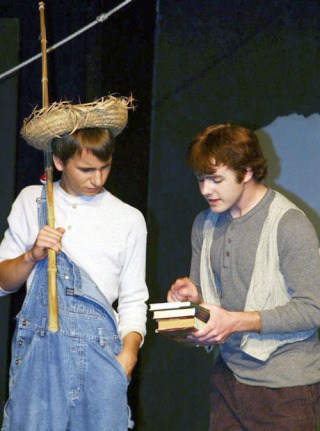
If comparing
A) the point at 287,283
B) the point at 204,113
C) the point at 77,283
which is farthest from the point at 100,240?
the point at 204,113

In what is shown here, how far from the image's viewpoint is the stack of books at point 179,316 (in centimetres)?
280

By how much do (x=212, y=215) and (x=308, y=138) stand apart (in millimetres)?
891

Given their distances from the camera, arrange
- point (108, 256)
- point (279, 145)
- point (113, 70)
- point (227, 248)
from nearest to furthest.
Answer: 1. point (108, 256)
2. point (227, 248)
3. point (113, 70)
4. point (279, 145)

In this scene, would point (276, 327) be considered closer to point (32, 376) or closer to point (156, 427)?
point (32, 376)

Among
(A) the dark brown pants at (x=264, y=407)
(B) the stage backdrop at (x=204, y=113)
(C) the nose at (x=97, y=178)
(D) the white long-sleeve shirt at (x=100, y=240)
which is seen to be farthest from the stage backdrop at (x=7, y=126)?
(A) the dark brown pants at (x=264, y=407)

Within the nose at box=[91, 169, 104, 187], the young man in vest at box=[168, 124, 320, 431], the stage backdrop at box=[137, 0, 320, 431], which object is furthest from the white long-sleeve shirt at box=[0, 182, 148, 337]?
the stage backdrop at box=[137, 0, 320, 431]

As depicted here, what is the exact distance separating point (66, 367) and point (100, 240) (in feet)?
1.54

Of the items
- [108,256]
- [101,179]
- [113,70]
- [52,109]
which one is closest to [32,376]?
[108,256]

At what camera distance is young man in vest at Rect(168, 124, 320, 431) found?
293 cm

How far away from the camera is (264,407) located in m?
3.02

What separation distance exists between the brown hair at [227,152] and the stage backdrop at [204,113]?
2.66 ft

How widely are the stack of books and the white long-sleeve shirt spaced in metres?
0.17

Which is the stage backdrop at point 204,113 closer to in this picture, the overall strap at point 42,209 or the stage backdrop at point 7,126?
the stage backdrop at point 7,126

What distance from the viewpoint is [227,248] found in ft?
10.4
